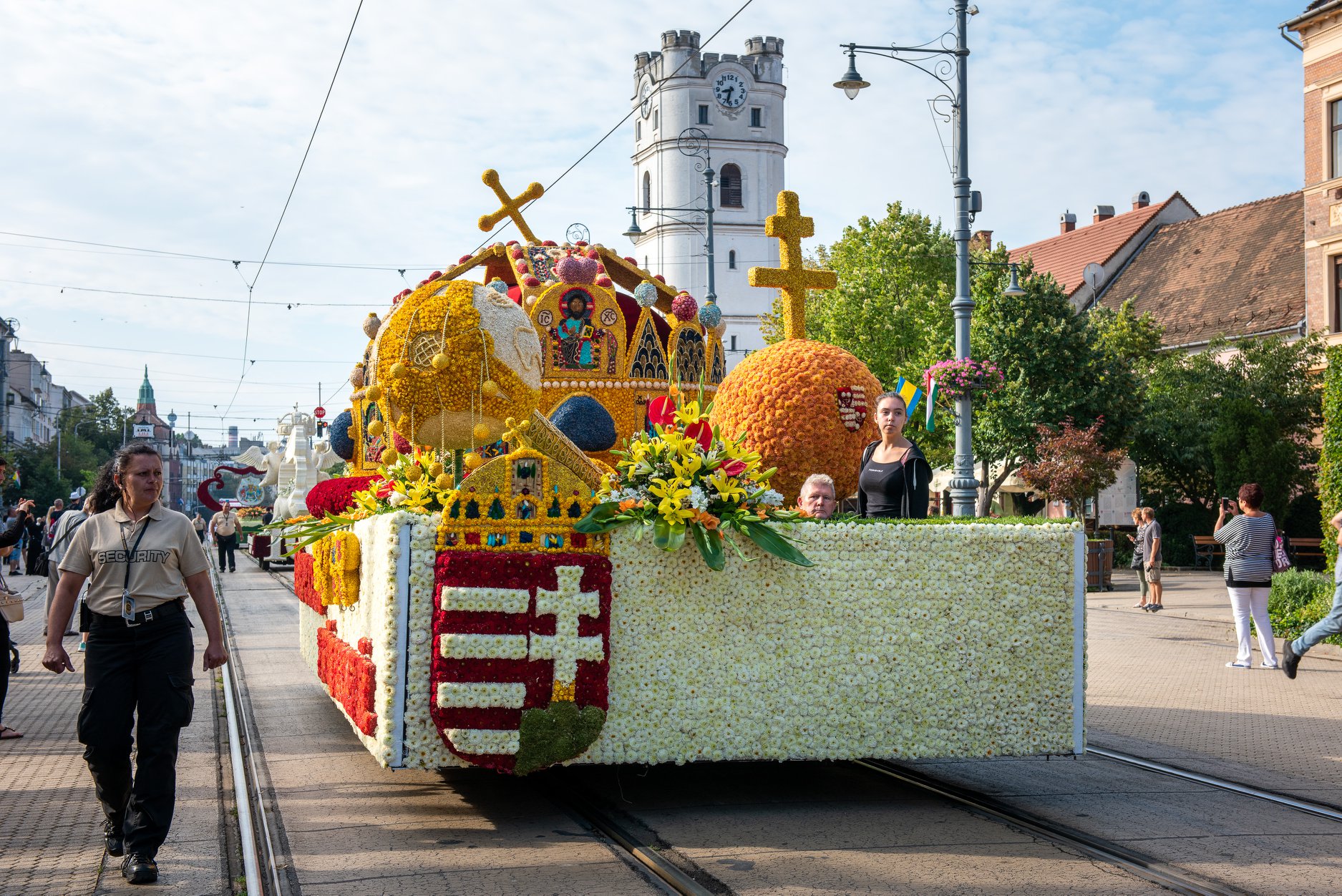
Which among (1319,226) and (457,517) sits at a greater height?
(1319,226)

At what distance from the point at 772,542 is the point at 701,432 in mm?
872

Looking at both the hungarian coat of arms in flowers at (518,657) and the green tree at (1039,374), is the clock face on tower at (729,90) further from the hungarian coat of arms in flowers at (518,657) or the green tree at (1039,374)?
the hungarian coat of arms in flowers at (518,657)

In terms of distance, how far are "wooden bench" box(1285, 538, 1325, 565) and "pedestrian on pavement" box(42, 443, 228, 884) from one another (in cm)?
2333

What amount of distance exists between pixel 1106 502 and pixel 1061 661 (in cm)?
2632

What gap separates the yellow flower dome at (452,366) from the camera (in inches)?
245

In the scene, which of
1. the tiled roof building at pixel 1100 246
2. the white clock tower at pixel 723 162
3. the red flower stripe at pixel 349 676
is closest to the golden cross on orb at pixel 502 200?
the red flower stripe at pixel 349 676

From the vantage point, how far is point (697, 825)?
6.14 metres

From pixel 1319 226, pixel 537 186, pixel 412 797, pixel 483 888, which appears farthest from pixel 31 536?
pixel 1319 226

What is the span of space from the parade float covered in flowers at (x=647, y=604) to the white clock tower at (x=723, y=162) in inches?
2221

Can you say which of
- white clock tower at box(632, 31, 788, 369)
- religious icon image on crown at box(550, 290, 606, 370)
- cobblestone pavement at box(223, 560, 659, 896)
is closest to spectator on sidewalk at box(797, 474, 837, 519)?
cobblestone pavement at box(223, 560, 659, 896)

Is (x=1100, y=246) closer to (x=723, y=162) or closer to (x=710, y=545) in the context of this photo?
(x=723, y=162)

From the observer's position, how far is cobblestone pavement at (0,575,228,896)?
5344mm

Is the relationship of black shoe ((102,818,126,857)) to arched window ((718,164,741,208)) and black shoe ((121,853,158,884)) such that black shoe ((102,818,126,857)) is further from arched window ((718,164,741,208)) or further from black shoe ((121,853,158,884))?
arched window ((718,164,741,208))

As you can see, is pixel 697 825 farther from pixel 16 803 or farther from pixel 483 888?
pixel 16 803
